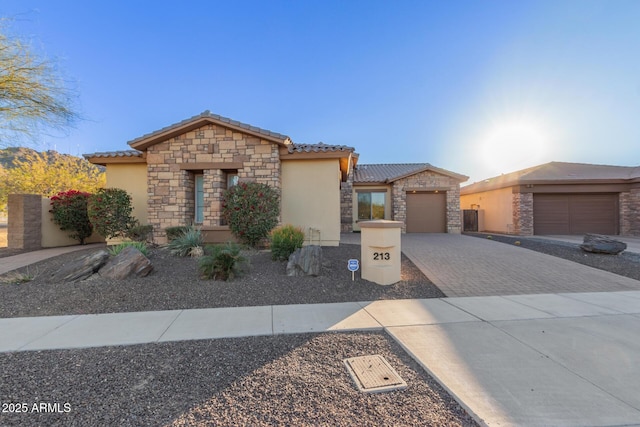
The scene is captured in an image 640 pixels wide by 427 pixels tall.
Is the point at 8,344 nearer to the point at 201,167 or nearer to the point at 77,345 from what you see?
the point at 77,345

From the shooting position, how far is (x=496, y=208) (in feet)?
59.7

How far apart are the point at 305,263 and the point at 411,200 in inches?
478

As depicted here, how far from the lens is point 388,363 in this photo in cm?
317

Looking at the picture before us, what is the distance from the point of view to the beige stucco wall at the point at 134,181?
36.6 feet

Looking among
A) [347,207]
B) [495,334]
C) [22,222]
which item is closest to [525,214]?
[347,207]

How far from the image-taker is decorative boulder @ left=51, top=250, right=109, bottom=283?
628 cm

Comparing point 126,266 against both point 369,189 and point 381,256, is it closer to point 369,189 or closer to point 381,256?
point 381,256

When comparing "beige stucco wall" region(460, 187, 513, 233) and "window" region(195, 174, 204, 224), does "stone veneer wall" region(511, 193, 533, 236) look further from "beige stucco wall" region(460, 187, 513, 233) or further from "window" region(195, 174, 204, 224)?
"window" region(195, 174, 204, 224)

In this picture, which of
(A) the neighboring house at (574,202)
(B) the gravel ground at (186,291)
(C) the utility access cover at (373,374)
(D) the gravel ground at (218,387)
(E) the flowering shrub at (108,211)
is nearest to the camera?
(D) the gravel ground at (218,387)

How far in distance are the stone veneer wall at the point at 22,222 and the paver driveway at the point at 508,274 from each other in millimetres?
14368

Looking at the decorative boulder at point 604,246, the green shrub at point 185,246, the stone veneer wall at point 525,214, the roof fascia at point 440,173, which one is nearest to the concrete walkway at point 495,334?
the decorative boulder at point 604,246

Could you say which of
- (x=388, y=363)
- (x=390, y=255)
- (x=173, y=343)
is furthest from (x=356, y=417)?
(x=390, y=255)

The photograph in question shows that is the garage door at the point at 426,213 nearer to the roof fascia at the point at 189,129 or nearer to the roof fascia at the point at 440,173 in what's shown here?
the roof fascia at the point at 440,173

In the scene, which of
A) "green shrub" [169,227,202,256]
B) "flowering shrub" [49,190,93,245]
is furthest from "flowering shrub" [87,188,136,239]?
"flowering shrub" [49,190,93,245]
